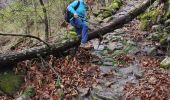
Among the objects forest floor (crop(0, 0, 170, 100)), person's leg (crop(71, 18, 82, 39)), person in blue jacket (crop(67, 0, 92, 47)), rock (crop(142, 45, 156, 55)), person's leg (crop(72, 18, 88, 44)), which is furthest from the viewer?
rock (crop(142, 45, 156, 55))

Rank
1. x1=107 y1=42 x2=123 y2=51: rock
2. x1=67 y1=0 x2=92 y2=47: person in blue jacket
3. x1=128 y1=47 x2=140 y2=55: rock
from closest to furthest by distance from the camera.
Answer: x1=67 y1=0 x2=92 y2=47: person in blue jacket, x1=128 y1=47 x2=140 y2=55: rock, x1=107 y1=42 x2=123 y2=51: rock

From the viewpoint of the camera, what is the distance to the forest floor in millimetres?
8133

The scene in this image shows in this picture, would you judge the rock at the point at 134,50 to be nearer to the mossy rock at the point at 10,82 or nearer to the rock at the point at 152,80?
the rock at the point at 152,80

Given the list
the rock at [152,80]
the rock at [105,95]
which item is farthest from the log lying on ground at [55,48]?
the rock at [152,80]

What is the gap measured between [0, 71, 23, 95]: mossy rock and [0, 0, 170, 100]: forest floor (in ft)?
0.43

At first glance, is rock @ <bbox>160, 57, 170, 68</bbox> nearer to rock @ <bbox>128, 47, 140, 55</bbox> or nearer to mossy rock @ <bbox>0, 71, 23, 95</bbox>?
rock @ <bbox>128, 47, 140, 55</bbox>

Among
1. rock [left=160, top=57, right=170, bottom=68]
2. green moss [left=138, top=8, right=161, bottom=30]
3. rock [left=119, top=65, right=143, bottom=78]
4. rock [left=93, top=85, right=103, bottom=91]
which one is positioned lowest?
rock [left=93, top=85, right=103, bottom=91]

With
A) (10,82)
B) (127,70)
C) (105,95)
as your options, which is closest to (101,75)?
(127,70)

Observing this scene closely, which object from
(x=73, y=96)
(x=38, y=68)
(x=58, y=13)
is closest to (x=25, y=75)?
(x=38, y=68)

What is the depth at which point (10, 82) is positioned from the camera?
343 inches

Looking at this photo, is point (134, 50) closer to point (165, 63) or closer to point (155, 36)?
point (155, 36)

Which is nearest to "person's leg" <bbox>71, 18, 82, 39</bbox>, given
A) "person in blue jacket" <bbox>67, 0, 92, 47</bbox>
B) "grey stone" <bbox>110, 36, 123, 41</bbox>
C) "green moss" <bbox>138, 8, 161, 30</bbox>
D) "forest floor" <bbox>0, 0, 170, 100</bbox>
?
"person in blue jacket" <bbox>67, 0, 92, 47</bbox>

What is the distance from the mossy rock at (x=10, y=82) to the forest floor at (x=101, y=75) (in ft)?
0.43

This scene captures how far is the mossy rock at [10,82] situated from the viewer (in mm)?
8516
